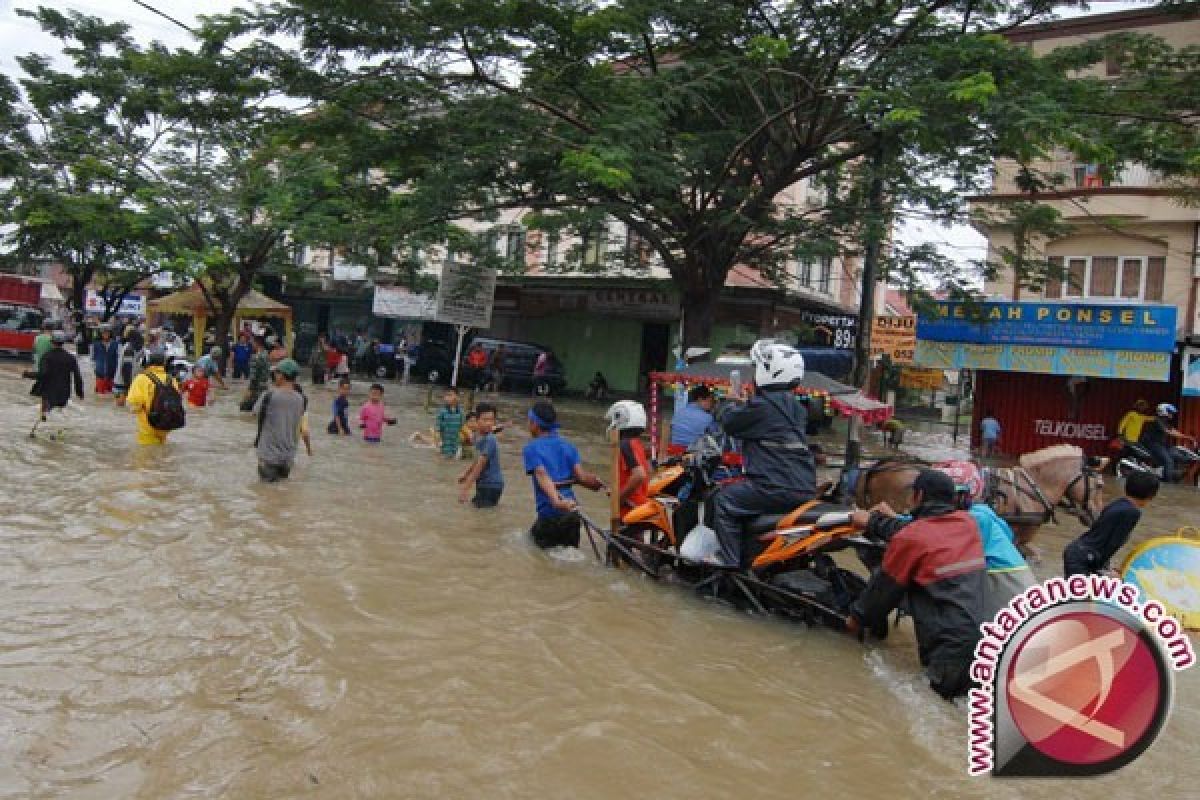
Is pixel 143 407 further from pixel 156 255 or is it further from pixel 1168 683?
pixel 156 255

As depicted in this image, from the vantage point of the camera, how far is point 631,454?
267 inches

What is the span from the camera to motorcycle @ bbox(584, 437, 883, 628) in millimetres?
5516

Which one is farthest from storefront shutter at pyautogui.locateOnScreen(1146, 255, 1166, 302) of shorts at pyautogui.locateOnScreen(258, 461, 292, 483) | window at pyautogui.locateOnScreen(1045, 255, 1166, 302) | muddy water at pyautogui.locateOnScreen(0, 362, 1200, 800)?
shorts at pyautogui.locateOnScreen(258, 461, 292, 483)

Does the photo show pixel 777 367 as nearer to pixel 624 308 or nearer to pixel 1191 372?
pixel 1191 372

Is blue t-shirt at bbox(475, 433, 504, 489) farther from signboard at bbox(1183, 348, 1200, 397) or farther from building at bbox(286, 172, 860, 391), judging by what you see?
signboard at bbox(1183, 348, 1200, 397)

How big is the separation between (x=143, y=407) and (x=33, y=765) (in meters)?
8.45

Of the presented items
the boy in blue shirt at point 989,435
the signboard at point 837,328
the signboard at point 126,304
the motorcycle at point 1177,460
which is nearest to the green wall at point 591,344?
the signboard at point 837,328

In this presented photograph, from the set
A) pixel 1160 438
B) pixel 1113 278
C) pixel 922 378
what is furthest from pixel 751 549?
pixel 922 378

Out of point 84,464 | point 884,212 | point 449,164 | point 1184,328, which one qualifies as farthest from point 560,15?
point 1184,328

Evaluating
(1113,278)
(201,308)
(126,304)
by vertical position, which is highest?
(1113,278)

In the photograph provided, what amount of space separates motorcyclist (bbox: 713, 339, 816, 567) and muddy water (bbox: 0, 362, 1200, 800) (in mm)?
830

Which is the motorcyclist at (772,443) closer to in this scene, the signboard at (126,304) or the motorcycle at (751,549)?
the motorcycle at (751,549)

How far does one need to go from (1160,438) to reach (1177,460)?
105 cm

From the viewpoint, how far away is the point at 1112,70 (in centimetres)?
1961
